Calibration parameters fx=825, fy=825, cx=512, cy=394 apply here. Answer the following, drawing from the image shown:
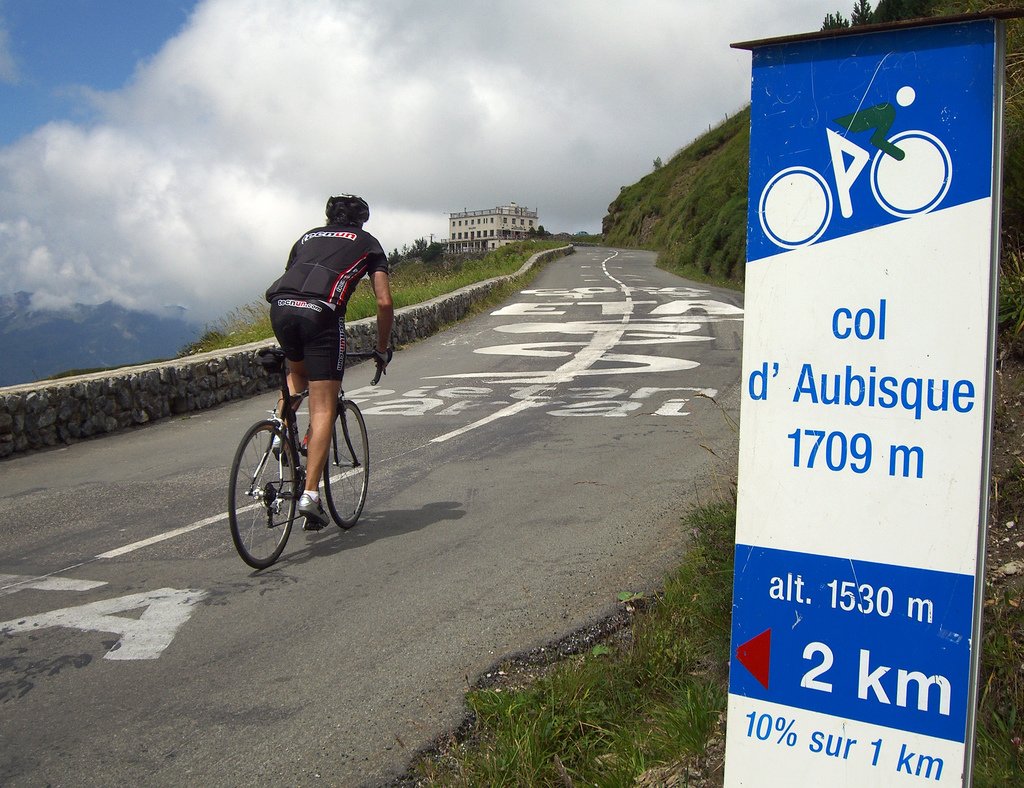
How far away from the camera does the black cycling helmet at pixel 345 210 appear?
502 cm

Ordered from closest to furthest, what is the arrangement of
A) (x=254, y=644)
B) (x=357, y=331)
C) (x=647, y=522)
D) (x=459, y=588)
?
(x=254, y=644)
(x=459, y=588)
(x=647, y=522)
(x=357, y=331)

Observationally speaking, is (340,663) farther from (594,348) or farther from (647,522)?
(594,348)

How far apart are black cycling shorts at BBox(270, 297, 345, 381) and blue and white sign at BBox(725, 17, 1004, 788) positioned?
10.6 ft

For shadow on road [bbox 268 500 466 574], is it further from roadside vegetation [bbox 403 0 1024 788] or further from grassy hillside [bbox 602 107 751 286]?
grassy hillside [bbox 602 107 751 286]

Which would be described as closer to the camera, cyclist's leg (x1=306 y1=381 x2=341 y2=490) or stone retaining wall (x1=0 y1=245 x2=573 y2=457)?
cyclist's leg (x1=306 y1=381 x2=341 y2=490)

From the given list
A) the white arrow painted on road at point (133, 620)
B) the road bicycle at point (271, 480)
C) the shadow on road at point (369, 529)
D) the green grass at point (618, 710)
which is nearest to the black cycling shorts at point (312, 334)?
the road bicycle at point (271, 480)

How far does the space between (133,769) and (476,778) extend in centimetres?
120

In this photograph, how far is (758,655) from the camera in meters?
1.99

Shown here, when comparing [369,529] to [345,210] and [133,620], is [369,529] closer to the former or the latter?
[133,620]

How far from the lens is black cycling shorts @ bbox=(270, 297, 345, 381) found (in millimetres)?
4703

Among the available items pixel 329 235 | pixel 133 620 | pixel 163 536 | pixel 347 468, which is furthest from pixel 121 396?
pixel 133 620

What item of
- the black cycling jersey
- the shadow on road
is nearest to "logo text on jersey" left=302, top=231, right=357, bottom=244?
the black cycling jersey

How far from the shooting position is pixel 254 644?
3.71m

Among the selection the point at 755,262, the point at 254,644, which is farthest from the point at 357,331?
the point at 755,262
